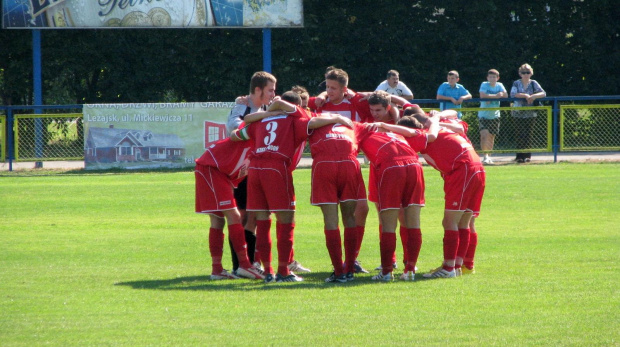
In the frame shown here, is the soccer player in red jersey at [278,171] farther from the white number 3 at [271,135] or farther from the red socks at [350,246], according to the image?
the red socks at [350,246]

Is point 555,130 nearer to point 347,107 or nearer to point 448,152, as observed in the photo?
point 347,107

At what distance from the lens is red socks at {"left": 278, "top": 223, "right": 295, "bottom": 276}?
299 inches

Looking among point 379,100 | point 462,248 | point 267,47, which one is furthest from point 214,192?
point 267,47

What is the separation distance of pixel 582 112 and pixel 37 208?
1282cm

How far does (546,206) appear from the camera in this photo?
12.6m

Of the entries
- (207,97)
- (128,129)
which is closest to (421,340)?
(128,129)

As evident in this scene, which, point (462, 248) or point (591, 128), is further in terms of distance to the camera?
point (591, 128)

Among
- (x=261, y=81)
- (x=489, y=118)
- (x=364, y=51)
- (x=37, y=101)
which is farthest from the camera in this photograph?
(x=364, y=51)

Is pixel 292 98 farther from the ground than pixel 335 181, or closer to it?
farther from the ground

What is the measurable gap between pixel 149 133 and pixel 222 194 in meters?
12.0

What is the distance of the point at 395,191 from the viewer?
747 centimetres

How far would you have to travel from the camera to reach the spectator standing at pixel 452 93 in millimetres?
19438

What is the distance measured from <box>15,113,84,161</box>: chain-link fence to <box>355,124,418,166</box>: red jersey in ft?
44.3

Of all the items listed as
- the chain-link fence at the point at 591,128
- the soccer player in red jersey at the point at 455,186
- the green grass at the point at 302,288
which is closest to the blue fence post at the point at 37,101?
the green grass at the point at 302,288
